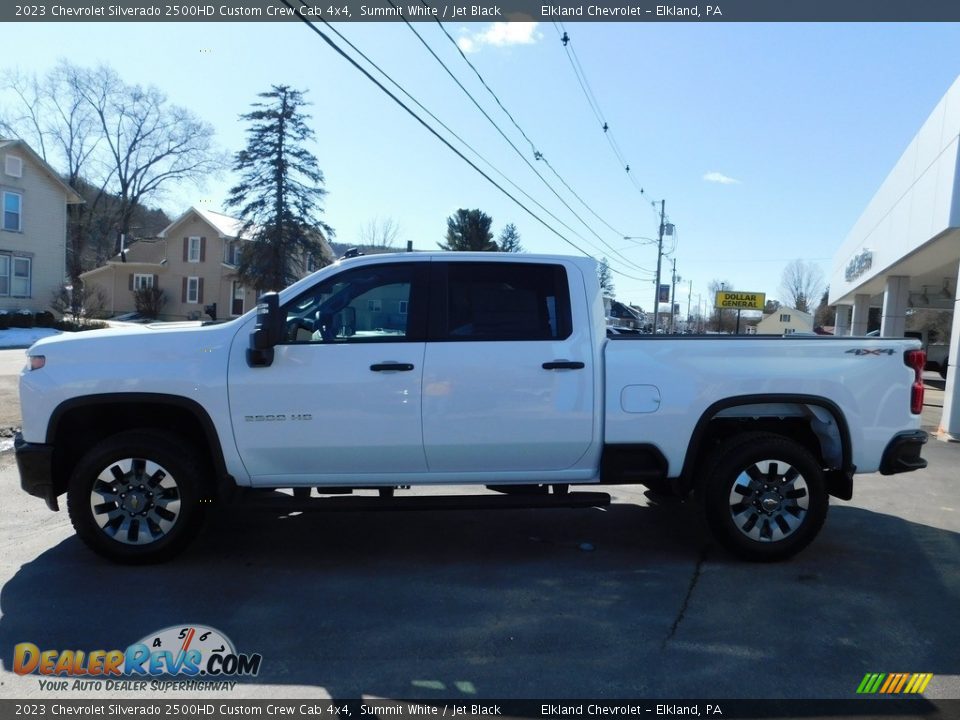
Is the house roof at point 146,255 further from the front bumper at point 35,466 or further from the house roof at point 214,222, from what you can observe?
the front bumper at point 35,466

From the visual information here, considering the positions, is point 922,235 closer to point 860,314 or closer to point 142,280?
point 860,314

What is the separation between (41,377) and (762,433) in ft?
16.2

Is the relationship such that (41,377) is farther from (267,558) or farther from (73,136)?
(73,136)

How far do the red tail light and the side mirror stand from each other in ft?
14.3

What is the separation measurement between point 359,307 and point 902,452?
3.99 meters

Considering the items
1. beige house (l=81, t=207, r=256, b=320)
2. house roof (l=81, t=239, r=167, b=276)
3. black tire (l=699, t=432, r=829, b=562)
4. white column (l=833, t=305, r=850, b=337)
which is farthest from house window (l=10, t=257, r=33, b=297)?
white column (l=833, t=305, r=850, b=337)

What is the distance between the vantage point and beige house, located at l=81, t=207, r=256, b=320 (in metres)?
47.0

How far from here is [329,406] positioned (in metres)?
4.70

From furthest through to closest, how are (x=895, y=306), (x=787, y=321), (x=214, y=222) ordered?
(x=787, y=321) → (x=214, y=222) → (x=895, y=306)

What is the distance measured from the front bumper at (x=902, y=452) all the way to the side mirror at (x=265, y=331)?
4.33 m

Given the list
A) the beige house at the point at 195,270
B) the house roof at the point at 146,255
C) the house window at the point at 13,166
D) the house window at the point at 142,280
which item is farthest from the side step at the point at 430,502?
the house window at the point at 142,280

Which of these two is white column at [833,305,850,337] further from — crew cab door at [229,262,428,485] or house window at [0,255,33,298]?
house window at [0,255,33,298]

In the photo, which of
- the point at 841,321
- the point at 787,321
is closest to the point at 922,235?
the point at 841,321

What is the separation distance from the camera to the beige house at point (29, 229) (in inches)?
1267
